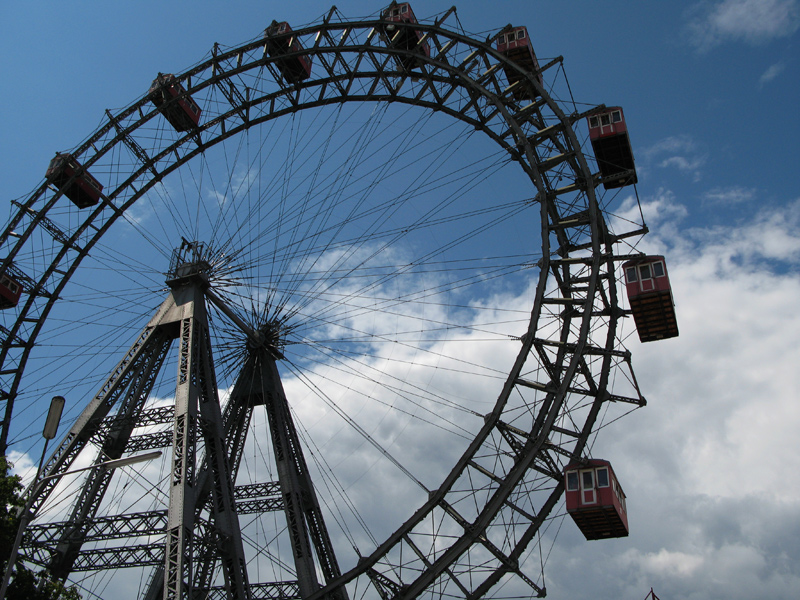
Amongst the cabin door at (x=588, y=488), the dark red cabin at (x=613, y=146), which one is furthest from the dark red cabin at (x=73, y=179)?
the cabin door at (x=588, y=488)

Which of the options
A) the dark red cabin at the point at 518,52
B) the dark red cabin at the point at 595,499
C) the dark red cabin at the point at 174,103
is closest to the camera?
the dark red cabin at the point at 595,499

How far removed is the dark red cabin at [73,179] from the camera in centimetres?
3322

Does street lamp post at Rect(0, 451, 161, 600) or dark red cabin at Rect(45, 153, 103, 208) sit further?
dark red cabin at Rect(45, 153, 103, 208)

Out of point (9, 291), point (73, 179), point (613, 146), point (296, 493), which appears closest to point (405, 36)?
point (613, 146)

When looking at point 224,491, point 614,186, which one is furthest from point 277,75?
point 224,491

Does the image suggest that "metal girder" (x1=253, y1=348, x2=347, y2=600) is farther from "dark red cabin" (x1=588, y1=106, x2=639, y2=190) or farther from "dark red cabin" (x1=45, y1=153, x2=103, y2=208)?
"dark red cabin" (x1=588, y1=106, x2=639, y2=190)

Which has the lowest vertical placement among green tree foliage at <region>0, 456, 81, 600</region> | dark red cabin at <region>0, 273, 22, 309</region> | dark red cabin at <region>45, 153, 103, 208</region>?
green tree foliage at <region>0, 456, 81, 600</region>

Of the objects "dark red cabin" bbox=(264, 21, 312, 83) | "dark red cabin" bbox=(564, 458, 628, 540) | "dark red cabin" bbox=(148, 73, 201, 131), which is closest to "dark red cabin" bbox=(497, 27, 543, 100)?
"dark red cabin" bbox=(264, 21, 312, 83)

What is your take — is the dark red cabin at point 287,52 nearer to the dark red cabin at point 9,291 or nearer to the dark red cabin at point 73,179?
the dark red cabin at point 73,179

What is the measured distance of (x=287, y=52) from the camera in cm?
3166

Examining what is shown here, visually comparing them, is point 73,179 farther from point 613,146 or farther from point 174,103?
point 613,146

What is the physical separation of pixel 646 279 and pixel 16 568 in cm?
1905

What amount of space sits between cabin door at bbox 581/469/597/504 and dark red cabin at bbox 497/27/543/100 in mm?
13535

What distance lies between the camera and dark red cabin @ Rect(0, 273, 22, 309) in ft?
105
